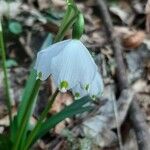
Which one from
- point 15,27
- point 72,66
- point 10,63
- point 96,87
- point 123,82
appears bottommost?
point 123,82

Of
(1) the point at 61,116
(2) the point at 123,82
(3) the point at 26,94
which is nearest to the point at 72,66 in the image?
(1) the point at 61,116

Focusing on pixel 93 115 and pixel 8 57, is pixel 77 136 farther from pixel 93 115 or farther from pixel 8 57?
pixel 8 57

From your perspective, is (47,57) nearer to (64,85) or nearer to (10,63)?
(64,85)

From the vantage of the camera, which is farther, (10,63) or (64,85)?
(10,63)

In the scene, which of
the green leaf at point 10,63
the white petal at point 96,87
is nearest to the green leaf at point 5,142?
the white petal at point 96,87

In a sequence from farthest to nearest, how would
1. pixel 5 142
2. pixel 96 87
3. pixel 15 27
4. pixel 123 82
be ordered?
pixel 15 27, pixel 123 82, pixel 5 142, pixel 96 87

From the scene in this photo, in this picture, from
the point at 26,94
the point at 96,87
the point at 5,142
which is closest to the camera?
the point at 96,87

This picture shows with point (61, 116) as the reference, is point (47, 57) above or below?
above

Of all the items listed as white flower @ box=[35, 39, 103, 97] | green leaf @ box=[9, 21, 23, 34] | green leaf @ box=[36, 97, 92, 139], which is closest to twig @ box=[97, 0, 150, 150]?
green leaf @ box=[36, 97, 92, 139]
